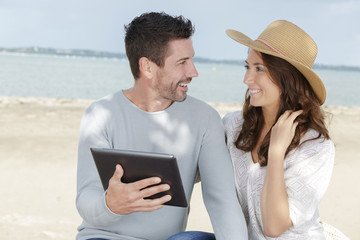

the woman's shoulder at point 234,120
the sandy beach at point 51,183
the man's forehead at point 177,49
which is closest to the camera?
the man's forehead at point 177,49

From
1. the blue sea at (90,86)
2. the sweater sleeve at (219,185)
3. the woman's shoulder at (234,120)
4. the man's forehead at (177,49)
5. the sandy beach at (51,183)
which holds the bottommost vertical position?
the blue sea at (90,86)

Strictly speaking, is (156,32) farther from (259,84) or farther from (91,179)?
(91,179)

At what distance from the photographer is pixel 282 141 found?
2471 millimetres

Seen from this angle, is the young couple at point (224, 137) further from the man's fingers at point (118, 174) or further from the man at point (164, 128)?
the man's fingers at point (118, 174)

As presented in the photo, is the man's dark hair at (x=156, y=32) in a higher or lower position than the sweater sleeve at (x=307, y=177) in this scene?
higher

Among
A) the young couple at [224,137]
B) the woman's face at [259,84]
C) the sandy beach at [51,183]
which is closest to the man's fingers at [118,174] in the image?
the young couple at [224,137]

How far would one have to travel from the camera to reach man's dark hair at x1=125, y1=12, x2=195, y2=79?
2.63 meters

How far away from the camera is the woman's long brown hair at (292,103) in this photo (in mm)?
2615

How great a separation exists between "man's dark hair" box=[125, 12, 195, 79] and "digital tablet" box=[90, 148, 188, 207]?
0.74m

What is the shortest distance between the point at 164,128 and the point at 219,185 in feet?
1.41

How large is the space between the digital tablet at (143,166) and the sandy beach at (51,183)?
51.7 inches

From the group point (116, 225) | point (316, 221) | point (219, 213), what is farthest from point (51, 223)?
point (316, 221)

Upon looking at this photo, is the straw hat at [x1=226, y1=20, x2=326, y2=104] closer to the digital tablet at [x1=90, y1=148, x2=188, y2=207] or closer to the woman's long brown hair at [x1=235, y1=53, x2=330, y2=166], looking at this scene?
the woman's long brown hair at [x1=235, y1=53, x2=330, y2=166]

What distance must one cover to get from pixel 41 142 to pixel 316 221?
18.6ft
